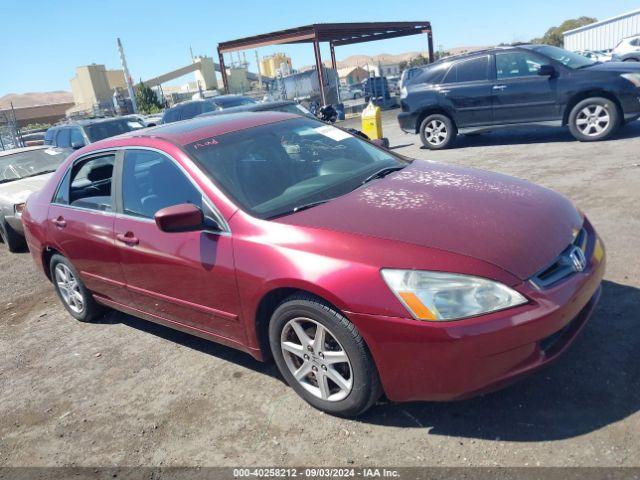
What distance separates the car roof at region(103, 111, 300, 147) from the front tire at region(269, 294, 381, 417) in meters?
1.46

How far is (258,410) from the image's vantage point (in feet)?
10.3

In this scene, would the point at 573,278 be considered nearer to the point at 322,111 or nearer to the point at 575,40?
the point at 322,111

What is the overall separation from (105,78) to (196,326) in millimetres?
92174

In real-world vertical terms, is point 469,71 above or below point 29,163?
above

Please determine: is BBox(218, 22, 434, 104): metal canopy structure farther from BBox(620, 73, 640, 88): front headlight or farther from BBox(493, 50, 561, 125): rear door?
BBox(620, 73, 640, 88): front headlight

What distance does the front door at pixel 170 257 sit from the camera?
3.14 meters

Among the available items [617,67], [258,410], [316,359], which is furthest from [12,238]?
[617,67]

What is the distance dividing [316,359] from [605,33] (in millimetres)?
51957

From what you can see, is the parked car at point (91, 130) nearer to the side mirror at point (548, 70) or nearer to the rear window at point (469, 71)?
the rear window at point (469, 71)

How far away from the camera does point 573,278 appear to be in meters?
2.62

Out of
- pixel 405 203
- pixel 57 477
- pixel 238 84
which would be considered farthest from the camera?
pixel 238 84

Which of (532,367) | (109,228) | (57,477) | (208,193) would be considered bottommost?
(57,477)

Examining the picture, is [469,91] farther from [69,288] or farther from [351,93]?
[351,93]

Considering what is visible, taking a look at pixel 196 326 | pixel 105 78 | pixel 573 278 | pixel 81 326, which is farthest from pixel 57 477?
pixel 105 78
